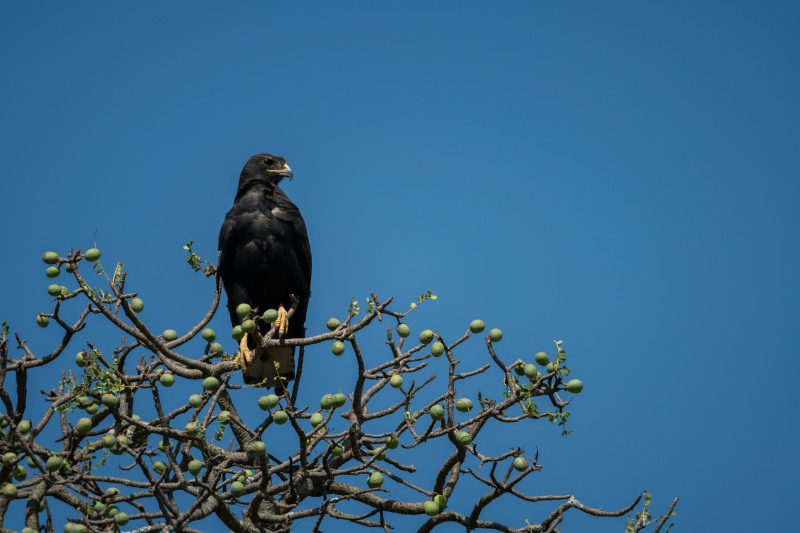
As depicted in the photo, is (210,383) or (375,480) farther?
(210,383)

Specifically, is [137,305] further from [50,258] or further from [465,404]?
[465,404]

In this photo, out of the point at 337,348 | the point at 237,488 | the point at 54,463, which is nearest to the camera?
the point at 54,463

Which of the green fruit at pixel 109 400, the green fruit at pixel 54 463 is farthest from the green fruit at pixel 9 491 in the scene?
the green fruit at pixel 109 400

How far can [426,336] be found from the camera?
507 centimetres

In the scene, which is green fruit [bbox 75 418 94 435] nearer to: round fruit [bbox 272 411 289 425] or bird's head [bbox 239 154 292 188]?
round fruit [bbox 272 411 289 425]

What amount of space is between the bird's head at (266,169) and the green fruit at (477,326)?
4.08 m

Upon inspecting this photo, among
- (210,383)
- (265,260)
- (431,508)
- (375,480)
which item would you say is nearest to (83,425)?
(210,383)

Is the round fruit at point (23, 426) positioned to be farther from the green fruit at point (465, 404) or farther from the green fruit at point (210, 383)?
the green fruit at point (465, 404)

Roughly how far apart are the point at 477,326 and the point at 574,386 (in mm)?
607

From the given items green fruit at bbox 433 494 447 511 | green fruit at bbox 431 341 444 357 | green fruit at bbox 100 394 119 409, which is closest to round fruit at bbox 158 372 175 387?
green fruit at bbox 100 394 119 409

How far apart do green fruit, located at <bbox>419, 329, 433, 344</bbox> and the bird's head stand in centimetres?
407

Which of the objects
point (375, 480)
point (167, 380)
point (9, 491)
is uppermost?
point (167, 380)

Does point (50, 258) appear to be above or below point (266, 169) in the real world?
below

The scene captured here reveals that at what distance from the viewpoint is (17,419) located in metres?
5.23
